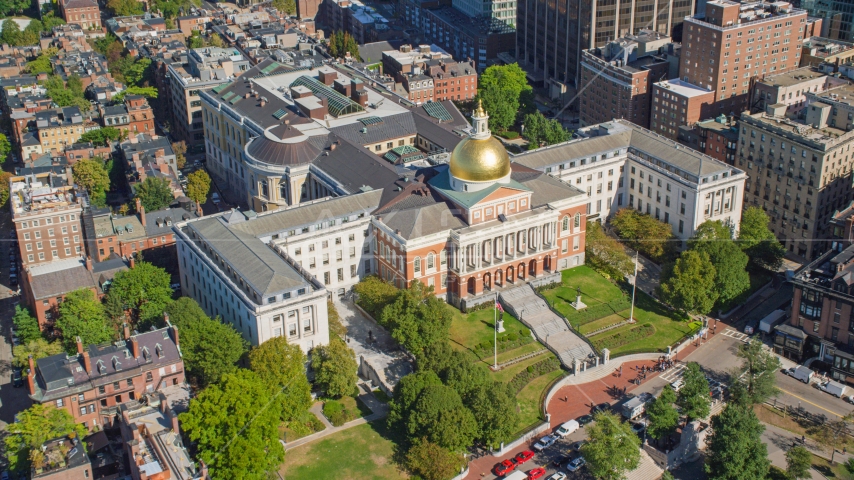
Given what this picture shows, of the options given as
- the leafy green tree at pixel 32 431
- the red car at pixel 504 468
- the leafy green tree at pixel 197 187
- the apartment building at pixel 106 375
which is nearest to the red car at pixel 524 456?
the red car at pixel 504 468

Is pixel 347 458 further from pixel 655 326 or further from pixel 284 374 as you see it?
pixel 655 326

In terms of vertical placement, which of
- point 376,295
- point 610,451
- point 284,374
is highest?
point 376,295

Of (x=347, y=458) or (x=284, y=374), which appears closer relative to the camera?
(x=347, y=458)

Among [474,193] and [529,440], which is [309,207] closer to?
[474,193]

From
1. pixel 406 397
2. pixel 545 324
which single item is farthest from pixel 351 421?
pixel 545 324

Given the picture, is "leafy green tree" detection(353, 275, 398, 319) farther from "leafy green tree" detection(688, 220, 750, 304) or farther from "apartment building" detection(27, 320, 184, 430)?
"leafy green tree" detection(688, 220, 750, 304)

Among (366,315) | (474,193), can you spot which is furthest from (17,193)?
(474,193)

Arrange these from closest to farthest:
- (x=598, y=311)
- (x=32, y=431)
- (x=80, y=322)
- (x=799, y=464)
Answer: (x=32, y=431) → (x=799, y=464) → (x=80, y=322) → (x=598, y=311)

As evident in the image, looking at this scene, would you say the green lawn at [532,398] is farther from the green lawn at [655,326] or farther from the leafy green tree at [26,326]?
the leafy green tree at [26,326]

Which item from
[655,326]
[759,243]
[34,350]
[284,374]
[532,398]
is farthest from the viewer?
[759,243]
